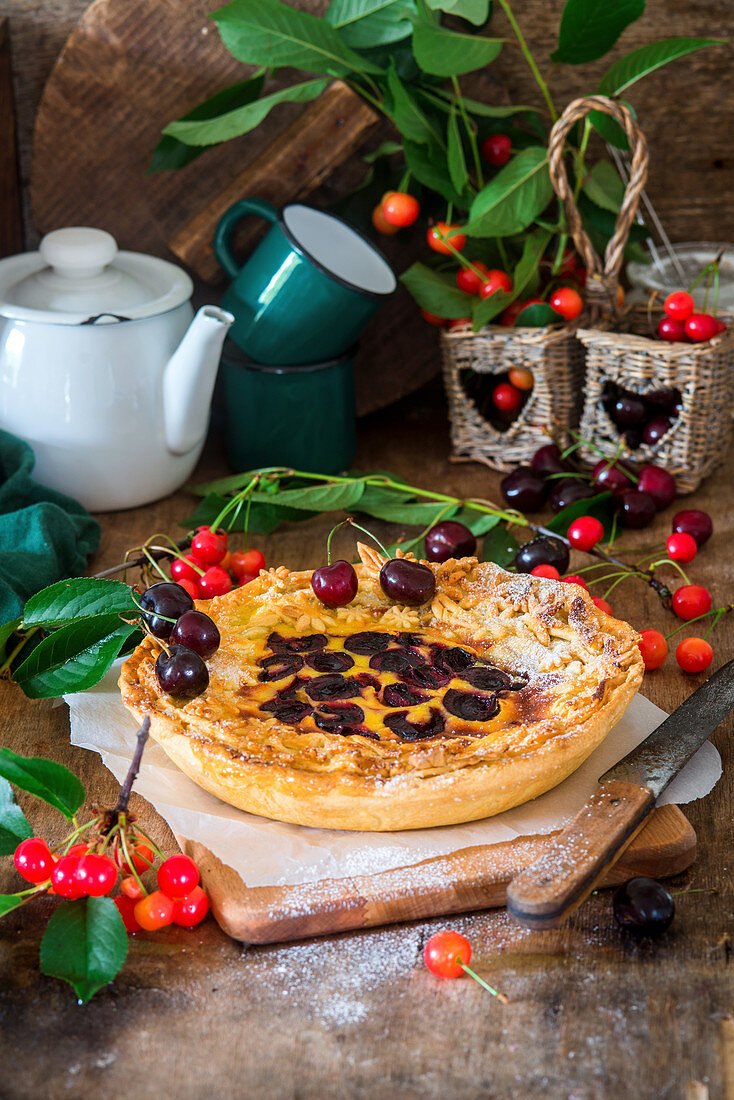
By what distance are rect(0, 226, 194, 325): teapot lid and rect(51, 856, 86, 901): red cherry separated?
0.76 meters

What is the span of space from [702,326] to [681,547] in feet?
0.98

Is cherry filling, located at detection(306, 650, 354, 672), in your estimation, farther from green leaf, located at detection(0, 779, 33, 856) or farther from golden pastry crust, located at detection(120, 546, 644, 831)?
green leaf, located at detection(0, 779, 33, 856)

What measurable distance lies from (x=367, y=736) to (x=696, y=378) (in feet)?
2.52

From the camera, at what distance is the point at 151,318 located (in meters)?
1.32

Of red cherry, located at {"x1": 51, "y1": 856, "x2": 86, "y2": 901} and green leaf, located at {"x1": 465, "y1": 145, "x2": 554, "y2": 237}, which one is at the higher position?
green leaf, located at {"x1": 465, "y1": 145, "x2": 554, "y2": 237}

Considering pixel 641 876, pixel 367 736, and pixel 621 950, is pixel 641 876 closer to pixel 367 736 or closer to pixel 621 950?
pixel 621 950

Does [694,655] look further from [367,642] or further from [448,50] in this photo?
Result: [448,50]

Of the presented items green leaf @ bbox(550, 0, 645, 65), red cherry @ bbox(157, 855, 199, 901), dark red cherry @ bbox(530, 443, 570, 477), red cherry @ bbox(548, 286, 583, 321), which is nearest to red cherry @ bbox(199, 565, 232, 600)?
red cherry @ bbox(157, 855, 199, 901)

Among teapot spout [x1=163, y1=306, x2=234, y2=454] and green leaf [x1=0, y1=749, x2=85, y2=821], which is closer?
green leaf [x1=0, y1=749, x2=85, y2=821]

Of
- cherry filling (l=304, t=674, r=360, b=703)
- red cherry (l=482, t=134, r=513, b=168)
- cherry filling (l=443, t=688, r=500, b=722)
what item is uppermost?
red cherry (l=482, t=134, r=513, b=168)

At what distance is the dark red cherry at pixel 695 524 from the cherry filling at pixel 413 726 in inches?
22.8

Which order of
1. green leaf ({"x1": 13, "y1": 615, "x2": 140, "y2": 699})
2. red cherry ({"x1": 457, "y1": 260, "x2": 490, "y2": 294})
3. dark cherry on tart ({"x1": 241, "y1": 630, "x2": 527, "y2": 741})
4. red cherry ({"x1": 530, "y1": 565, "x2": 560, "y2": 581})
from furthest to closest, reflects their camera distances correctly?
red cherry ({"x1": 457, "y1": 260, "x2": 490, "y2": 294}) < red cherry ({"x1": 530, "y1": 565, "x2": 560, "y2": 581}) < green leaf ({"x1": 13, "y1": 615, "x2": 140, "y2": 699}) < dark cherry on tart ({"x1": 241, "y1": 630, "x2": 527, "y2": 741})

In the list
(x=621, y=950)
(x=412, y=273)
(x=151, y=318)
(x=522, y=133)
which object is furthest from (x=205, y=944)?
(x=522, y=133)

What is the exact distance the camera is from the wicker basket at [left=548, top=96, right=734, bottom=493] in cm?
131
